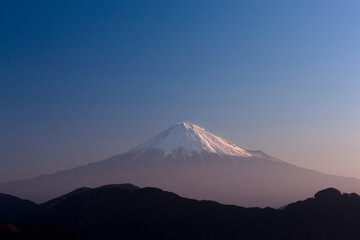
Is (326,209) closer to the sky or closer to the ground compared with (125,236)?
closer to the sky

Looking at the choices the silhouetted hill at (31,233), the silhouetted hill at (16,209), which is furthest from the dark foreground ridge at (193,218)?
the silhouetted hill at (31,233)

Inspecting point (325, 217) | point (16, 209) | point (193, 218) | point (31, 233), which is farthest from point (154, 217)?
point (16, 209)

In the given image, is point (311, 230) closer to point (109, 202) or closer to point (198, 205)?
point (198, 205)

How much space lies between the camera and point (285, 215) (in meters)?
97.1

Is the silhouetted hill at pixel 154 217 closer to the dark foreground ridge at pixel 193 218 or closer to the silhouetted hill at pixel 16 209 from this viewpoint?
the dark foreground ridge at pixel 193 218

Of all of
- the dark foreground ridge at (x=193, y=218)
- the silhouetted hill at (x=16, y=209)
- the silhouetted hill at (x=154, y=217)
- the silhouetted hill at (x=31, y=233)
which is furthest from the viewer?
the silhouetted hill at (x=16, y=209)

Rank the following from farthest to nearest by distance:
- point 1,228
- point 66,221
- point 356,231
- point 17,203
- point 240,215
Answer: point 17,203, point 66,221, point 240,215, point 356,231, point 1,228

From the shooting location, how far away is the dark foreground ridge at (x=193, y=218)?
307ft

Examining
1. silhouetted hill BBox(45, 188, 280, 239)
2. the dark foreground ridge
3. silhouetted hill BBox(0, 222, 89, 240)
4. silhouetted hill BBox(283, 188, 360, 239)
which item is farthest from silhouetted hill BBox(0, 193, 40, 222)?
silhouetted hill BBox(283, 188, 360, 239)

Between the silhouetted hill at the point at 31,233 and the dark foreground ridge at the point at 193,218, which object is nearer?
the silhouetted hill at the point at 31,233

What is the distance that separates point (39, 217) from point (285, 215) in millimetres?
52996

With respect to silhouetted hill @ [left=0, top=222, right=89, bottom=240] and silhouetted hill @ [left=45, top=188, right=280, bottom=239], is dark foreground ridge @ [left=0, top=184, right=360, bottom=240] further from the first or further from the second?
silhouetted hill @ [left=0, top=222, right=89, bottom=240]

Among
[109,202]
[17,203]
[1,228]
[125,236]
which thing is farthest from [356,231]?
[17,203]

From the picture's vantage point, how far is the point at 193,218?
10175 cm
